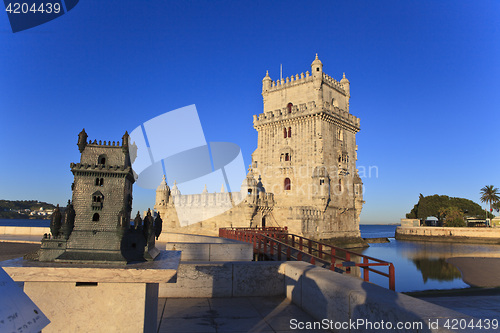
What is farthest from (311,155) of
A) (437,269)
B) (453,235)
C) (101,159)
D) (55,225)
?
(453,235)

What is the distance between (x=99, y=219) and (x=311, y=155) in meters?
30.8

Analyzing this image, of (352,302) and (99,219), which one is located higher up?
(99,219)

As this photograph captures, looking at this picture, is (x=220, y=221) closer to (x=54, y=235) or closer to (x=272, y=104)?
(x=272, y=104)

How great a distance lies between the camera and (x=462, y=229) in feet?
190

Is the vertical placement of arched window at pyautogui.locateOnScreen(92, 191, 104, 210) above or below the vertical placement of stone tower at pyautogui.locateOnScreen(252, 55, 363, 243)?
below

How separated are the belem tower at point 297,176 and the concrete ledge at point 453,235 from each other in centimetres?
3061

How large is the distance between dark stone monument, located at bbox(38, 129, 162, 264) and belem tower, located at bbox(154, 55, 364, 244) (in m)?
26.8

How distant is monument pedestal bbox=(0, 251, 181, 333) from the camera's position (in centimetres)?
336

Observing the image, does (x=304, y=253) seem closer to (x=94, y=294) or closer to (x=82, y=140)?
(x=94, y=294)

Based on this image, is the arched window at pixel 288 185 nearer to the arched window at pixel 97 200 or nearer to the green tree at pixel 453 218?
the arched window at pixel 97 200

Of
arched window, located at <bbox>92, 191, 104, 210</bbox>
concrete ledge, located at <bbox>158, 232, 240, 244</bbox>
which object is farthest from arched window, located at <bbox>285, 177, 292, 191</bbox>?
arched window, located at <bbox>92, 191, 104, 210</bbox>

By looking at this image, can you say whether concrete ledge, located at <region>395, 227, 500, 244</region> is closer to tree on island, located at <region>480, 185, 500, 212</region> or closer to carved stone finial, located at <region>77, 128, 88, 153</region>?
tree on island, located at <region>480, 185, 500, 212</region>

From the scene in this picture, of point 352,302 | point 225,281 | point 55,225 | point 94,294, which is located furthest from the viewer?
point 225,281

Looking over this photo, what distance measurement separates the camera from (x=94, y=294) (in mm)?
3520
